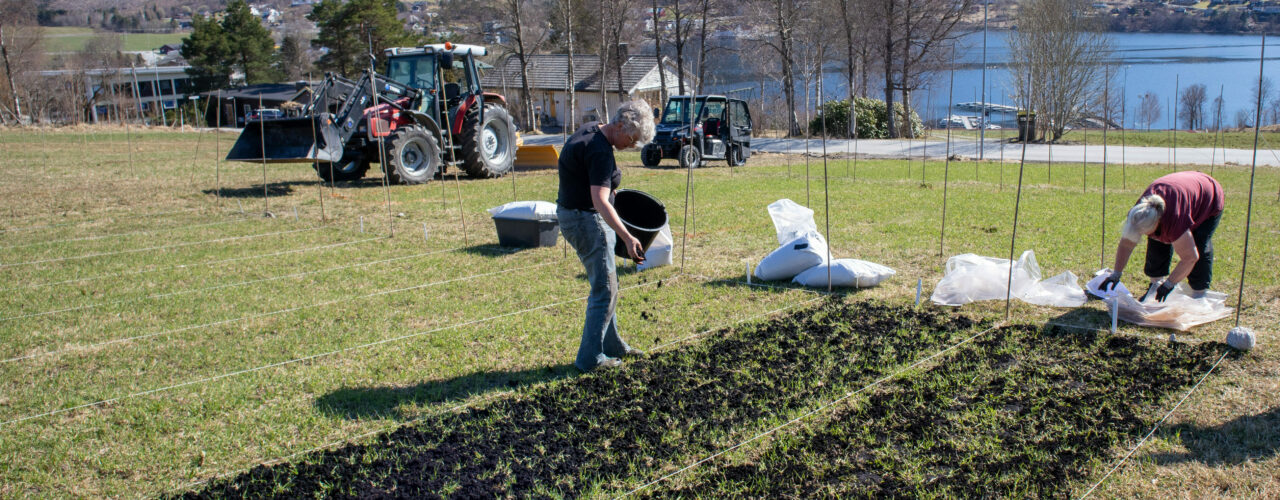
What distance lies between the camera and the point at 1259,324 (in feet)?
15.8

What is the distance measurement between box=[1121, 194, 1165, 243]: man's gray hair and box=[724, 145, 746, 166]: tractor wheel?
42.5ft

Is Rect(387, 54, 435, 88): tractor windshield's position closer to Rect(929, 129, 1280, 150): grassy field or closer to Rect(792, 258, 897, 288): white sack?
Rect(792, 258, 897, 288): white sack

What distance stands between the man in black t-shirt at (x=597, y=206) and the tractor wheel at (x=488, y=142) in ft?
30.4

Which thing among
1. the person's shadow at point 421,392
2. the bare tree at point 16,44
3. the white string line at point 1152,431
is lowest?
the white string line at point 1152,431

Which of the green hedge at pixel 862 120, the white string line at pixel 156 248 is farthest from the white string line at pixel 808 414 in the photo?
the green hedge at pixel 862 120

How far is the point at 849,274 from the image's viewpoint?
5910 mm

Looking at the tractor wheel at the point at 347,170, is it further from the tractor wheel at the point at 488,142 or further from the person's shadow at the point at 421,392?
the person's shadow at the point at 421,392

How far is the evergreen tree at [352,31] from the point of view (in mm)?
36375

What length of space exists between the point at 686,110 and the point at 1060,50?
14.5m

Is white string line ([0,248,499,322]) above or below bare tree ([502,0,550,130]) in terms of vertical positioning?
below

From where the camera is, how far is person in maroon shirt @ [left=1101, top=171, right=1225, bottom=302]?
14.7 feet

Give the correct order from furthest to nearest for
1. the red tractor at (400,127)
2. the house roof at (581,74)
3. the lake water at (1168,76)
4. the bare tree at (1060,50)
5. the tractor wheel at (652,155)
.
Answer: the house roof at (581,74)
the lake water at (1168,76)
the bare tree at (1060,50)
the tractor wheel at (652,155)
the red tractor at (400,127)

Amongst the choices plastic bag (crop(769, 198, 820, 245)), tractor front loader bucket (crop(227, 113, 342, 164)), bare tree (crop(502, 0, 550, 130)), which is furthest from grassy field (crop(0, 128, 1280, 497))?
bare tree (crop(502, 0, 550, 130))

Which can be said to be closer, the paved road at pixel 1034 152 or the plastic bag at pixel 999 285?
the plastic bag at pixel 999 285
